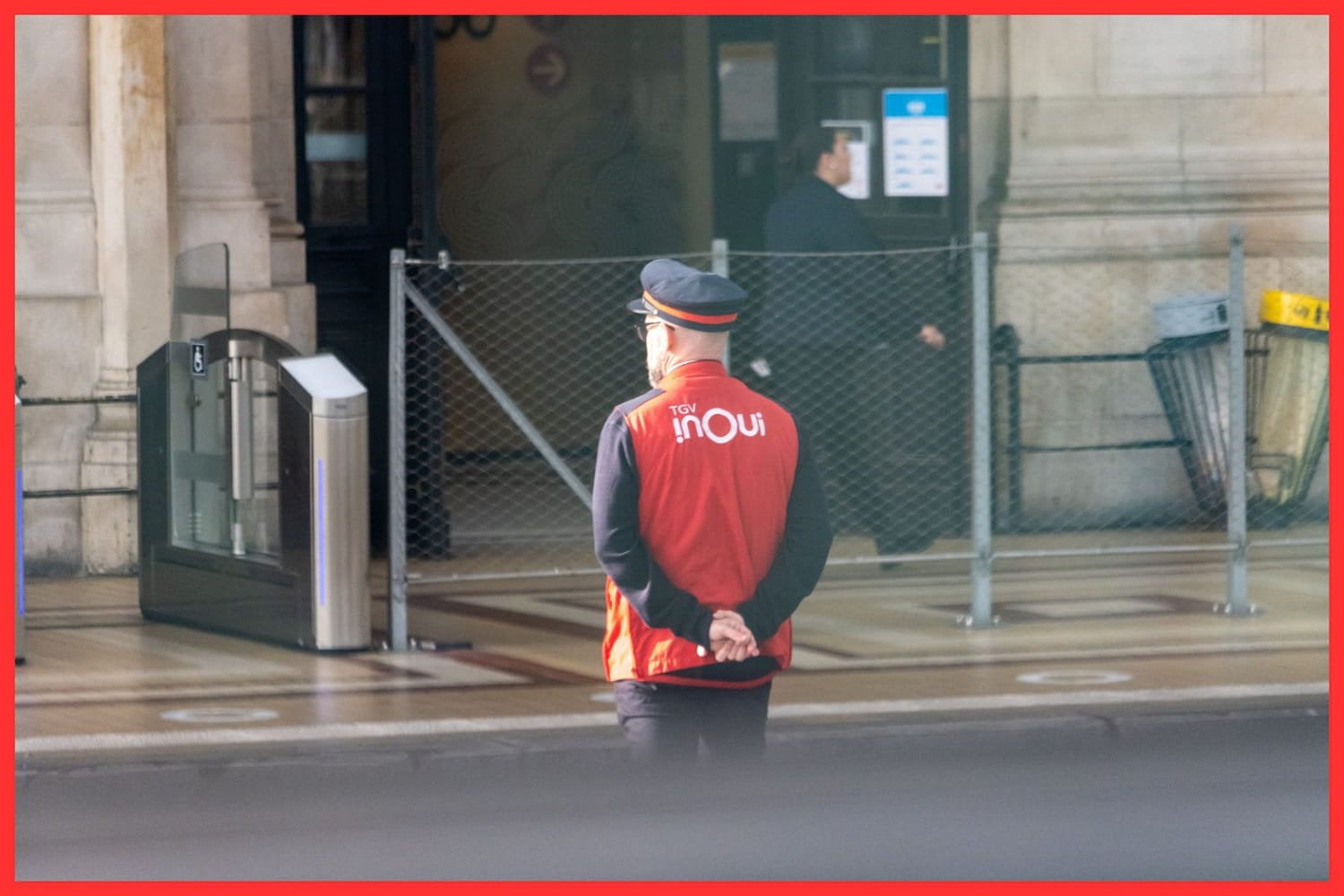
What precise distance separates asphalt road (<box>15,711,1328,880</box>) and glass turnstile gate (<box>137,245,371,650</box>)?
208 centimetres

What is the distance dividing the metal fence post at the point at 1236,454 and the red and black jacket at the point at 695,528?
18.8ft

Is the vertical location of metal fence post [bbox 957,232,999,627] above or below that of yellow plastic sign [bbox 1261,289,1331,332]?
below

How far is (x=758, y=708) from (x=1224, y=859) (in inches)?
65.6

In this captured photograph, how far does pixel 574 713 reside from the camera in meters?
8.30

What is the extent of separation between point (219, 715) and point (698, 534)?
3751 mm

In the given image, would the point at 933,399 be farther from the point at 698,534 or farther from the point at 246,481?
the point at 698,534

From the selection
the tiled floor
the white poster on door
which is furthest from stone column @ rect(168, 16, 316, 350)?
the white poster on door

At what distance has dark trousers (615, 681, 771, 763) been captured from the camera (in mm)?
5074

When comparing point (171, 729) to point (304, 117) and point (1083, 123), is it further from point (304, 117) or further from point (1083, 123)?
point (1083, 123)

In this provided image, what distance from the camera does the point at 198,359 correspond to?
1030 cm

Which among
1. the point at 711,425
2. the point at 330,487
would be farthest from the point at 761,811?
the point at 330,487

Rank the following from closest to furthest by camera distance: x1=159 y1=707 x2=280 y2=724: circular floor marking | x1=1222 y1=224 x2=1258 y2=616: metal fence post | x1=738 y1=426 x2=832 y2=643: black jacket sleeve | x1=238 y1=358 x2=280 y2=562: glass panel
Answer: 1. x1=738 y1=426 x2=832 y2=643: black jacket sleeve
2. x1=159 y1=707 x2=280 y2=724: circular floor marking
3. x1=238 y1=358 x2=280 y2=562: glass panel
4. x1=1222 y1=224 x2=1258 y2=616: metal fence post

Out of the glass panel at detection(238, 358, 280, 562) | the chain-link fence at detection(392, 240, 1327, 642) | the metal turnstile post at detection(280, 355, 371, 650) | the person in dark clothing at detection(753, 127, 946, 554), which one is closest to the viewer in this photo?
the metal turnstile post at detection(280, 355, 371, 650)

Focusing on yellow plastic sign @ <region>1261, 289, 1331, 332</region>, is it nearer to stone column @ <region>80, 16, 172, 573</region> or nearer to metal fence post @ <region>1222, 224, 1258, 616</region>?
metal fence post @ <region>1222, 224, 1258, 616</region>
